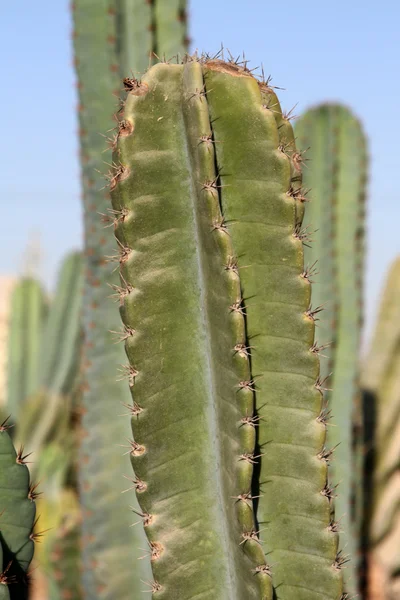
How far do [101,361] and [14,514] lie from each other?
1505mm

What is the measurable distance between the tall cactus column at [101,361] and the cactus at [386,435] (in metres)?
2.27

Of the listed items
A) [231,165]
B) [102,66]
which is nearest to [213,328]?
[231,165]

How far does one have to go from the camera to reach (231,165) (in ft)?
6.78

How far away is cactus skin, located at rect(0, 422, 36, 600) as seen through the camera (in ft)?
6.83

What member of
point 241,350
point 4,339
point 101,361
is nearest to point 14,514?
point 241,350

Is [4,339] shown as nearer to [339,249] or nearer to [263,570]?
[339,249]

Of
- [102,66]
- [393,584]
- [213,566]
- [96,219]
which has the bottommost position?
[393,584]

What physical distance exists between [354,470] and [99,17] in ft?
8.63

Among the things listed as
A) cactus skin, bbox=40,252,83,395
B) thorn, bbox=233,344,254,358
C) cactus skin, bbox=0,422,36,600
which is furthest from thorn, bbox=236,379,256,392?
cactus skin, bbox=40,252,83,395

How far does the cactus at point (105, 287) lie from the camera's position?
3.52 meters

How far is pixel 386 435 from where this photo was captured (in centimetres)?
561

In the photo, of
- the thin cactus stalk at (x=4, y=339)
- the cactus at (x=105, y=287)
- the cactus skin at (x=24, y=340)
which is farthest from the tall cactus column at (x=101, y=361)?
the thin cactus stalk at (x=4, y=339)

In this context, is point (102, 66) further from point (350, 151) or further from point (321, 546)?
point (321, 546)

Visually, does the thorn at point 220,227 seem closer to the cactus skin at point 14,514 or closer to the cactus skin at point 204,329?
the cactus skin at point 204,329
